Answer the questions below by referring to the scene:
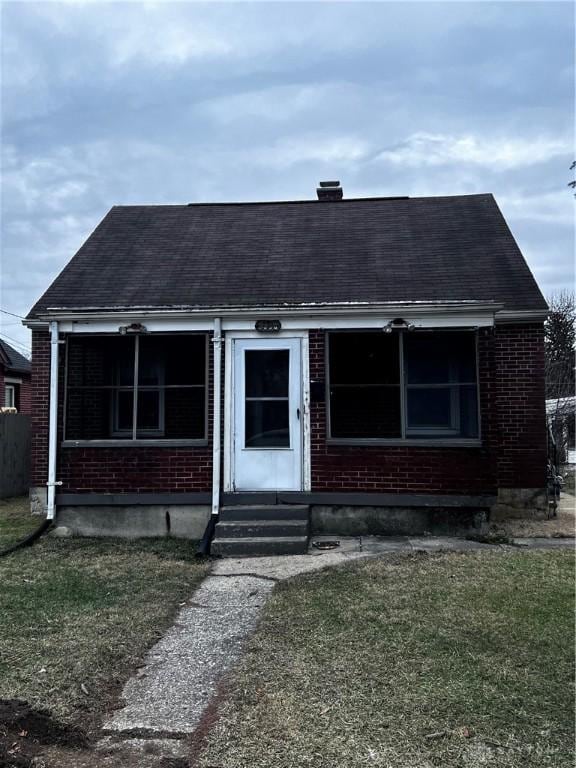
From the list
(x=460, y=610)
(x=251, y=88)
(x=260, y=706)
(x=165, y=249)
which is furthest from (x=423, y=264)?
(x=260, y=706)

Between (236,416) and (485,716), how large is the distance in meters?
5.19

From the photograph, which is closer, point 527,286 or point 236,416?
point 236,416

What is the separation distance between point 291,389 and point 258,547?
81.5 inches

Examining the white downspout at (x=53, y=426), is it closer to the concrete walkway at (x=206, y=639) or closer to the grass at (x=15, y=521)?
the grass at (x=15, y=521)

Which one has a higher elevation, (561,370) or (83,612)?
(561,370)

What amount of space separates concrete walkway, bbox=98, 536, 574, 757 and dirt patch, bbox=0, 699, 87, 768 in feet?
0.64

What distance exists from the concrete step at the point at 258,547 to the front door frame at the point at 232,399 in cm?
88

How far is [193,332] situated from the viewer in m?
7.99

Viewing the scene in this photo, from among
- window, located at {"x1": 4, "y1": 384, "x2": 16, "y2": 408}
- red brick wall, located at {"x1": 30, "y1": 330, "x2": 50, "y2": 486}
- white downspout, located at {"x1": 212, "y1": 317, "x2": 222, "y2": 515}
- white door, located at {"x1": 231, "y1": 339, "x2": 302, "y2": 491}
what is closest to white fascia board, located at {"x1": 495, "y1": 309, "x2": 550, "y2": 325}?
white door, located at {"x1": 231, "y1": 339, "x2": 302, "y2": 491}

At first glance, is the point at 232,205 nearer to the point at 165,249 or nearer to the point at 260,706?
the point at 165,249

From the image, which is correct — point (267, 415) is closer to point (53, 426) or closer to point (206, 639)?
point (53, 426)

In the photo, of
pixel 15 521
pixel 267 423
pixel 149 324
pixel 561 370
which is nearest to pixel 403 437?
pixel 267 423

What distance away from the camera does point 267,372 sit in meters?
7.96

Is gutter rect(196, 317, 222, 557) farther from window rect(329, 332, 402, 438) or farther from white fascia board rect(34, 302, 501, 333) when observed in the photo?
window rect(329, 332, 402, 438)
